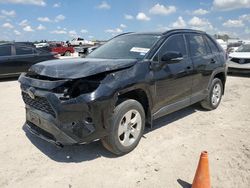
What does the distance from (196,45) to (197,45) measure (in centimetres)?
6

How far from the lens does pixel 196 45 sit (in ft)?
18.7

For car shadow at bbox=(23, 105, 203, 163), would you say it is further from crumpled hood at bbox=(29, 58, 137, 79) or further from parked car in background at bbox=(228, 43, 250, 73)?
parked car in background at bbox=(228, 43, 250, 73)

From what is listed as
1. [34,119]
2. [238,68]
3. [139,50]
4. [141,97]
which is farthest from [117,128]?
[238,68]

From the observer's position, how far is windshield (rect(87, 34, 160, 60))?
4.48 meters

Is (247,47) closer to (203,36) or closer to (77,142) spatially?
(203,36)

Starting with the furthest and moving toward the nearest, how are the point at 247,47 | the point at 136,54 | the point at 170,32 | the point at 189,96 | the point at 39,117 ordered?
the point at 247,47 < the point at 189,96 < the point at 170,32 < the point at 136,54 < the point at 39,117

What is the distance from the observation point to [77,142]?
3473 millimetres

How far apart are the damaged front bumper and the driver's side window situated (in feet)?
4.74

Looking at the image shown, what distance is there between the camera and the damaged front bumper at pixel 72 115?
3389mm

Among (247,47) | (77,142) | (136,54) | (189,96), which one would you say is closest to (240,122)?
(189,96)

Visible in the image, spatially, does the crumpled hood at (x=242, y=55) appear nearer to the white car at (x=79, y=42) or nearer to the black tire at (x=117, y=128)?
the black tire at (x=117, y=128)

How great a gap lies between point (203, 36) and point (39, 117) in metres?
4.19

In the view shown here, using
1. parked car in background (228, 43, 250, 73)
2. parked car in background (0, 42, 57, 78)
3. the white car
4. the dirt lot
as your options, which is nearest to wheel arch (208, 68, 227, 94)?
the dirt lot

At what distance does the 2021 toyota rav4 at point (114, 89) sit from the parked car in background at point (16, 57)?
7040 millimetres
